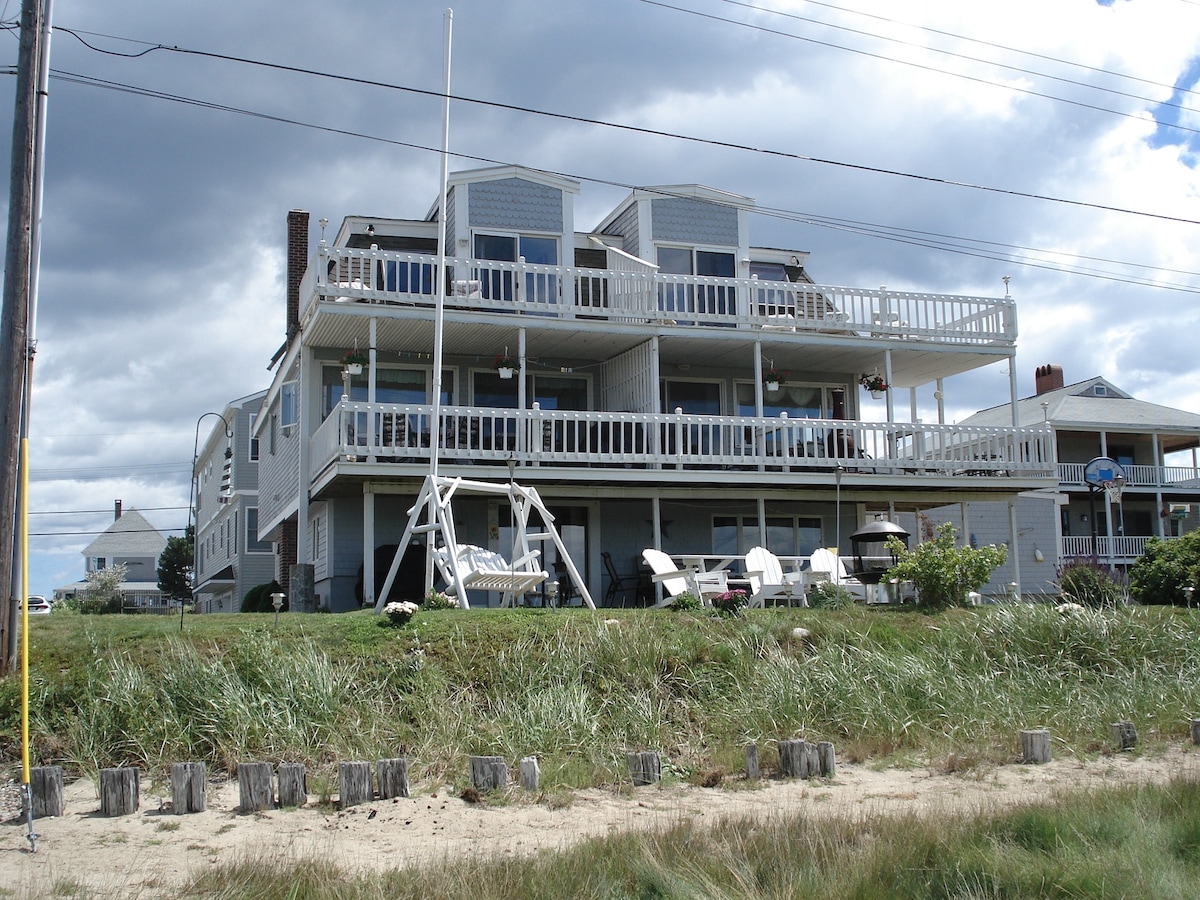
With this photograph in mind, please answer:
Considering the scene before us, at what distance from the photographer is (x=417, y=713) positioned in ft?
34.2

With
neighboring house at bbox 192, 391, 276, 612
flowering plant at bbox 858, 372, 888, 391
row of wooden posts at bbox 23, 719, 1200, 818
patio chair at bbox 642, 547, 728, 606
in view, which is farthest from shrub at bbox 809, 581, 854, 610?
neighboring house at bbox 192, 391, 276, 612

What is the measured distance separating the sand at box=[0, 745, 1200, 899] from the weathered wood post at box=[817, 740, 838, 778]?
10 centimetres

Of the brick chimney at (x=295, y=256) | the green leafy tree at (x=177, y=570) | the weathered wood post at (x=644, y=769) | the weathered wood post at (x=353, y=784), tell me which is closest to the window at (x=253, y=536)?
the brick chimney at (x=295, y=256)

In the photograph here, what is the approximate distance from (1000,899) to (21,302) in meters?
9.08

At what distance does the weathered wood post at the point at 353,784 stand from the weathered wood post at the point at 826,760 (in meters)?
3.67

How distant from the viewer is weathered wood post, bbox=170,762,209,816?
27.2 feet

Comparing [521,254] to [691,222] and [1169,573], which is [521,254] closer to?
[691,222]

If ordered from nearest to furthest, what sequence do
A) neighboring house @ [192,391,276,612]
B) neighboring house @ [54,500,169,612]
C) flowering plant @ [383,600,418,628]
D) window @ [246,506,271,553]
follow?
flowering plant @ [383,600,418,628], neighboring house @ [192,391,276,612], window @ [246,506,271,553], neighboring house @ [54,500,169,612]

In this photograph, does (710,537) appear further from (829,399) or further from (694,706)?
(694,706)

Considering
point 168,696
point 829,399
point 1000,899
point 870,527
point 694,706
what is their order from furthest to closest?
point 829,399
point 870,527
point 694,706
point 168,696
point 1000,899

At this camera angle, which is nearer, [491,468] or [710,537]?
[491,468]

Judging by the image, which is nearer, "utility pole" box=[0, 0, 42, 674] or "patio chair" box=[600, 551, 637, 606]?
"utility pole" box=[0, 0, 42, 674]

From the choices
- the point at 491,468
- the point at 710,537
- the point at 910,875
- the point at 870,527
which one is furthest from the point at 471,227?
the point at 910,875

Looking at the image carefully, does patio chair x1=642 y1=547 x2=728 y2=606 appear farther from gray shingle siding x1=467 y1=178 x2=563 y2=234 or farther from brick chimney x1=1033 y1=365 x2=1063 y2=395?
brick chimney x1=1033 y1=365 x2=1063 y2=395
